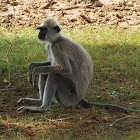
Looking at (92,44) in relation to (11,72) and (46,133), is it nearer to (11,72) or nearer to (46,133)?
(11,72)

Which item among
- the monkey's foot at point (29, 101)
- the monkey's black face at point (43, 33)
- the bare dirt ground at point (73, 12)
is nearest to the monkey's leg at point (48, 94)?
the monkey's foot at point (29, 101)

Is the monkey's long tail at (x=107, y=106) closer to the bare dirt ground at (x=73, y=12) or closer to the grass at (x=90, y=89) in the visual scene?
the grass at (x=90, y=89)

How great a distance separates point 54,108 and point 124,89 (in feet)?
5.71

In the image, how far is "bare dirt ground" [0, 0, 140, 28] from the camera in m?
11.9

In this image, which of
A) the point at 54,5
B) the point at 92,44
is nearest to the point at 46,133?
the point at 92,44

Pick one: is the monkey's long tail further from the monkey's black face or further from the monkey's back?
the monkey's black face

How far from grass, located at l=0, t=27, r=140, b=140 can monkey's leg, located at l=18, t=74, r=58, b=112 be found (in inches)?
5.2

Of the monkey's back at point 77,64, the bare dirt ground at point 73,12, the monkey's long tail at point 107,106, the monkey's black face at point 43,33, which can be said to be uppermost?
the monkey's black face at point 43,33

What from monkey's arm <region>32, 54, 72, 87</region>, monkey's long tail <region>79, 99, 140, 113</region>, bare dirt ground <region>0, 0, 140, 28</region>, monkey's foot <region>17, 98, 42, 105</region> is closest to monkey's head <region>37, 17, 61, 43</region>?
monkey's arm <region>32, 54, 72, 87</region>

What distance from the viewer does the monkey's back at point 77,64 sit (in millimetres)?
6043

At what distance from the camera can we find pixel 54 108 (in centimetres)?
616

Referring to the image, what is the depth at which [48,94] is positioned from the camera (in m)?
5.90

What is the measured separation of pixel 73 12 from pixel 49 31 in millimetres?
6388

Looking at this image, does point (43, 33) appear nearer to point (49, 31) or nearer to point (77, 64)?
point (49, 31)
